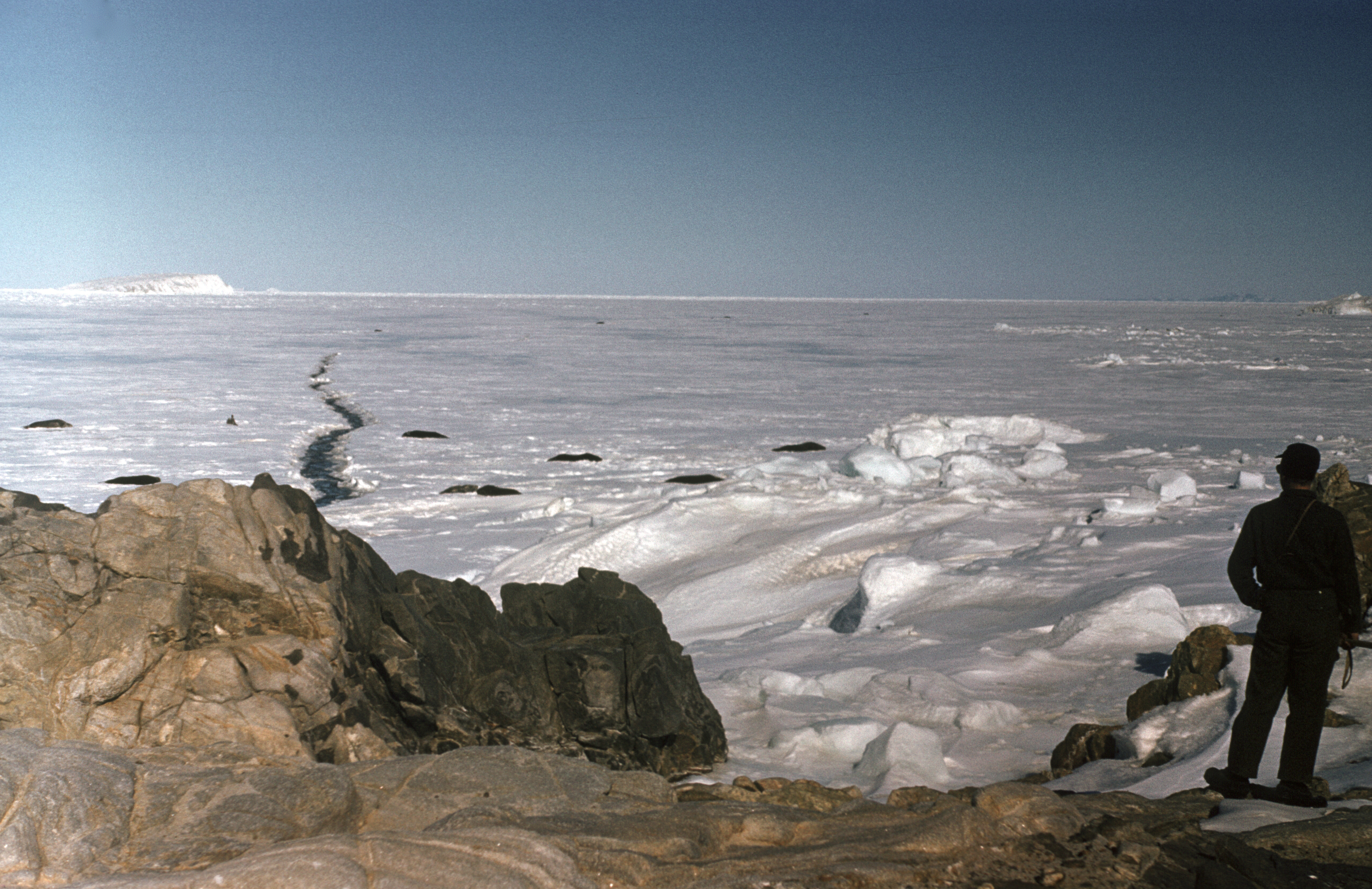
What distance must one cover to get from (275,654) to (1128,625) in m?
4.87

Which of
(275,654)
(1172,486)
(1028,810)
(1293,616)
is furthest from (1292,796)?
(1172,486)

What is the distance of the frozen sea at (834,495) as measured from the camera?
5.30 metres

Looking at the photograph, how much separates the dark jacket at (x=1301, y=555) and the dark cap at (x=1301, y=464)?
5 centimetres

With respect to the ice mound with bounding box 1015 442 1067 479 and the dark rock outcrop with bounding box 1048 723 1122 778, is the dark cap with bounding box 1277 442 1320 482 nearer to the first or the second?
the dark rock outcrop with bounding box 1048 723 1122 778

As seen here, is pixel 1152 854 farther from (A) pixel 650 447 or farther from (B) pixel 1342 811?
(A) pixel 650 447

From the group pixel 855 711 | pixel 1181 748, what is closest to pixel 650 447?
pixel 855 711

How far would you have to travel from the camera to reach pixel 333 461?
14469 millimetres

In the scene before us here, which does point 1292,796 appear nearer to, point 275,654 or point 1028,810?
point 1028,810

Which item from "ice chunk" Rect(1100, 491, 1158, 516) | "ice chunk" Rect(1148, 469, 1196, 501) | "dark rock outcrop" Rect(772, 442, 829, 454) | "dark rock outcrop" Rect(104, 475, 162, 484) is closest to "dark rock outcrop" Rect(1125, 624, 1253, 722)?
"ice chunk" Rect(1100, 491, 1158, 516)

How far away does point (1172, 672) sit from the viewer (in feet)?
15.8

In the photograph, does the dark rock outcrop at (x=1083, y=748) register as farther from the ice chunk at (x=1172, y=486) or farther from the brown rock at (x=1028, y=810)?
the ice chunk at (x=1172, y=486)

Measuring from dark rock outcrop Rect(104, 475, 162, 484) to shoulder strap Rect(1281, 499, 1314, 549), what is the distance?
40.2 ft

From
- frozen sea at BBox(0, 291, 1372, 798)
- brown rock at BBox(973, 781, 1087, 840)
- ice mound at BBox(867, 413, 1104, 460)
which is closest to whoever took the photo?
brown rock at BBox(973, 781, 1087, 840)

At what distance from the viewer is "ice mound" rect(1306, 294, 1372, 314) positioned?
96812 millimetres
